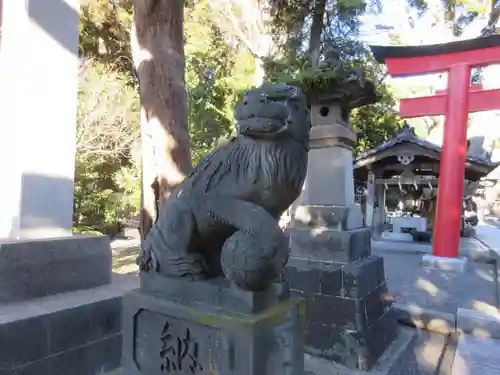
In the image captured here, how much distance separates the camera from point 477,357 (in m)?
2.56

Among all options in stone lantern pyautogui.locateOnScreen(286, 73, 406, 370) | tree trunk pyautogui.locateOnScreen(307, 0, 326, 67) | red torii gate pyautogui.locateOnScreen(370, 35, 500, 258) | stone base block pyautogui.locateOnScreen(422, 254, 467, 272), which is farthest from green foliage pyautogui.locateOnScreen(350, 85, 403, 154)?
stone lantern pyautogui.locateOnScreen(286, 73, 406, 370)

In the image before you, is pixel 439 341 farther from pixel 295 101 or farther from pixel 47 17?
pixel 47 17

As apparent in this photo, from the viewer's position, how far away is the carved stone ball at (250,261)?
1539 mm

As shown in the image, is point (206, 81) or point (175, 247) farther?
point (206, 81)

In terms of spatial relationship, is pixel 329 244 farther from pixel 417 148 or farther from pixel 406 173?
pixel 406 173

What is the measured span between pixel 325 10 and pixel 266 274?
8932 mm

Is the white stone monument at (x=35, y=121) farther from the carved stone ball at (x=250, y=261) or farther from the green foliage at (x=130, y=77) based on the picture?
the green foliage at (x=130, y=77)

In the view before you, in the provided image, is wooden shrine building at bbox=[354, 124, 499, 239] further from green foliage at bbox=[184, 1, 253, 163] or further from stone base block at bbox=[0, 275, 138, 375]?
stone base block at bbox=[0, 275, 138, 375]

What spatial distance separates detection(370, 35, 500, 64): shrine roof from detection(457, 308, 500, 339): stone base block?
239 inches

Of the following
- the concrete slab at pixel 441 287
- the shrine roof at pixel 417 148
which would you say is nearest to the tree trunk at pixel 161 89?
the concrete slab at pixel 441 287

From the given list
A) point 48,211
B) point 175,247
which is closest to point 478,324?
point 175,247

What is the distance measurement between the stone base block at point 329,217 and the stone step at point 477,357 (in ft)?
4.31

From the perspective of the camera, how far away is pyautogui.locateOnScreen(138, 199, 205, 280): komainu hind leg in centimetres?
179

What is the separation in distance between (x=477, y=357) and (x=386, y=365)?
0.89 meters
